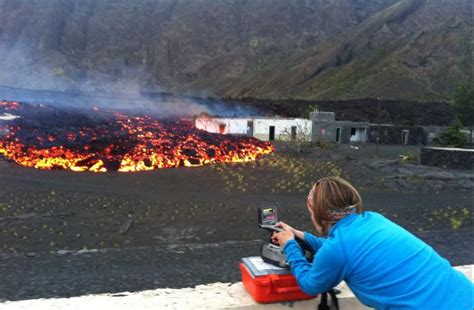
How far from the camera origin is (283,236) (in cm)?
279

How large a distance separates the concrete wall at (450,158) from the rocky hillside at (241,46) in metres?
53.1

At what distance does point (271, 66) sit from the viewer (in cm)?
10594

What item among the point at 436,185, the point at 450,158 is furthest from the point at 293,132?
the point at 436,185

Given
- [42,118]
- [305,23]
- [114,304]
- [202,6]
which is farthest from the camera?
[202,6]

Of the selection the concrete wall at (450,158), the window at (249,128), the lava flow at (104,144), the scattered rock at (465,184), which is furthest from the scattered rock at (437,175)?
the window at (249,128)

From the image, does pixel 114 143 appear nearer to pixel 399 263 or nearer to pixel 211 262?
pixel 211 262

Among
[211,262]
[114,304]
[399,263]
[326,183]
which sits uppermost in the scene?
[326,183]

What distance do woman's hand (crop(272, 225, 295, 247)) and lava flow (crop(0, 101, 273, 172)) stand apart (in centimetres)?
1854

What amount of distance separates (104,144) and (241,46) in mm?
94565

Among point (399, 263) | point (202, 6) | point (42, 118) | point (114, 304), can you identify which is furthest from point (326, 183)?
point (202, 6)

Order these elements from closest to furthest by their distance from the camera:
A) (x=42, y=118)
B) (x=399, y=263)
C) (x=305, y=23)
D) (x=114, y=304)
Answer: (x=399, y=263), (x=114, y=304), (x=42, y=118), (x=305, y=23)

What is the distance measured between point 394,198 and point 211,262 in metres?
10.9

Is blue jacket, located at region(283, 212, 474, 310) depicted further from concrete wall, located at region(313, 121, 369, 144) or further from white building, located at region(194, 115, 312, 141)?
white building, located at region(194, 115, 312, 141)

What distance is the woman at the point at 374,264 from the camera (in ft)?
7.39
